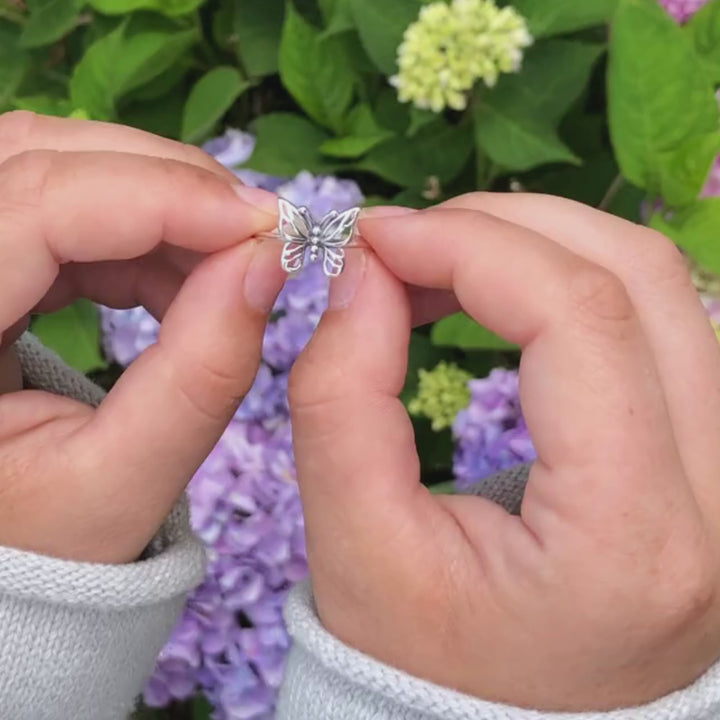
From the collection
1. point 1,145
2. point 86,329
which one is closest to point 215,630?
point 86,329

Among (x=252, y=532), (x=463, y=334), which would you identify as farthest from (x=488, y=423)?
(x=252, y=532)

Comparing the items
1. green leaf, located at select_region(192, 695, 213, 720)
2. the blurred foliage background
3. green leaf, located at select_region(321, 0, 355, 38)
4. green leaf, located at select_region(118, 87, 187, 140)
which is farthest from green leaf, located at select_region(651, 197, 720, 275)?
green leaf, located at select_region(192, 695, 213, 720)

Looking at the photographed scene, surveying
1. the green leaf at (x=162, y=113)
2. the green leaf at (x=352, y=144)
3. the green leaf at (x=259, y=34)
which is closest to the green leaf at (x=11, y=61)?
the green leaf at (x=162, y=113)

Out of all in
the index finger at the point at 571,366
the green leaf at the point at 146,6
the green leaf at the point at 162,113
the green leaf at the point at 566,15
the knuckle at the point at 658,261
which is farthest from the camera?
the green leaf at the point at 162,113

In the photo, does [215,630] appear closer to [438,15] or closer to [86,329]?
[86,329]

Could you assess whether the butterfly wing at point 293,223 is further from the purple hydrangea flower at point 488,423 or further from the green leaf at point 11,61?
the green leaf at point 11,61

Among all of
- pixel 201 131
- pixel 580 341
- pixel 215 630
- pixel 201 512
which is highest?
pixel 580 341

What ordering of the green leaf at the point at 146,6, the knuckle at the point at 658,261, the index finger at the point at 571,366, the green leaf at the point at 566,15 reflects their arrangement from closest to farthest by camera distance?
the index finger at the point at 571,366, the knuckle at the point at 658,261, the green leaf at the point at 566,15, the green leaf at the point at 146,6
